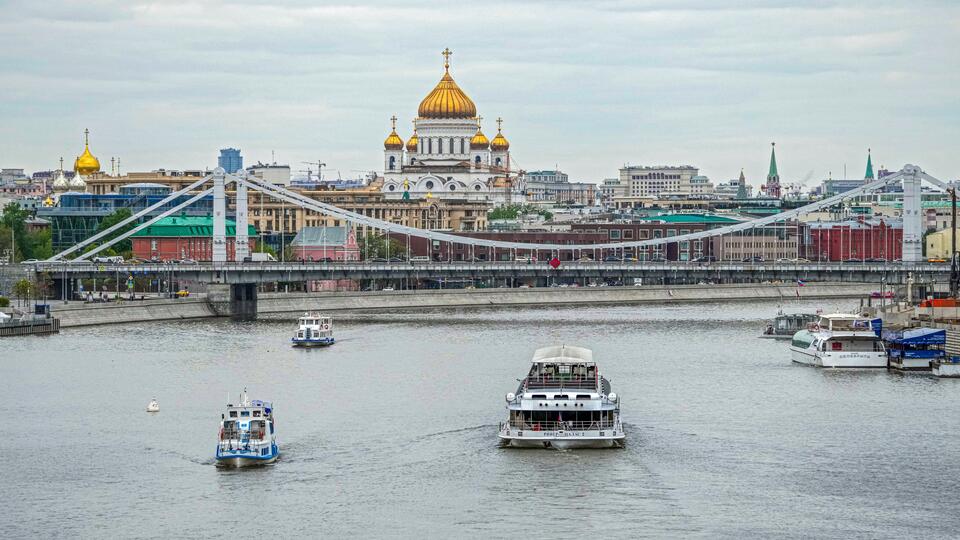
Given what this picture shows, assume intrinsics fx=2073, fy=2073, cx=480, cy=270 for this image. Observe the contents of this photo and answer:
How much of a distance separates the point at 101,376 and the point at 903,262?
43.5m

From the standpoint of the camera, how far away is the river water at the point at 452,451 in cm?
3578

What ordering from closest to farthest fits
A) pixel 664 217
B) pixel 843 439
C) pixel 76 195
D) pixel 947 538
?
pixel 947 538 < pixel 843 439 < pixel 76 195 < pixel 664 217

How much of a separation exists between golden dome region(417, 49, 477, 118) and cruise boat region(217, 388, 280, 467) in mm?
129933

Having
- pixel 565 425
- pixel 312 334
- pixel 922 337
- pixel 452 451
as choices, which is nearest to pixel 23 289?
pixel 312 334

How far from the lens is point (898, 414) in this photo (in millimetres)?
48375

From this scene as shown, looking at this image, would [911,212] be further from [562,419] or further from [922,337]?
[562,419]

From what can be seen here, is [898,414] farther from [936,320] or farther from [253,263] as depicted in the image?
[253,263]

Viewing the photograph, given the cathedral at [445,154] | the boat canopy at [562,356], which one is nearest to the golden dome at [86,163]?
the cathedral at [445,154]

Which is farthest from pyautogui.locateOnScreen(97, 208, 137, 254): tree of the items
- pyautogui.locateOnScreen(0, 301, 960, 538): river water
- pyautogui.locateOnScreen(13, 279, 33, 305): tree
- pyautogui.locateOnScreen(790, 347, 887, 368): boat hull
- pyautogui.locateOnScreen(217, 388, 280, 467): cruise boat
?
pyautogui.locateOnScreen(217, 388, 280, 467): cruise boat

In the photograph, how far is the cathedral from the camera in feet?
566

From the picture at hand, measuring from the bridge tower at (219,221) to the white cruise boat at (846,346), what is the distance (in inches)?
1322

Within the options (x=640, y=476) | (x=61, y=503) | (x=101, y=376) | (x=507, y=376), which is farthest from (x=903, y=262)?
(x=61, y=503)

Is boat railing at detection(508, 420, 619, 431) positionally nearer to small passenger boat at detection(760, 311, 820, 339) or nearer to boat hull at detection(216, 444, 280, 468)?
boat hull at detection(216, 444, 280, 468)

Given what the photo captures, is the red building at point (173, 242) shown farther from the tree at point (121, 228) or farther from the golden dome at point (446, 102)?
the golden dome at point (446, 102)
